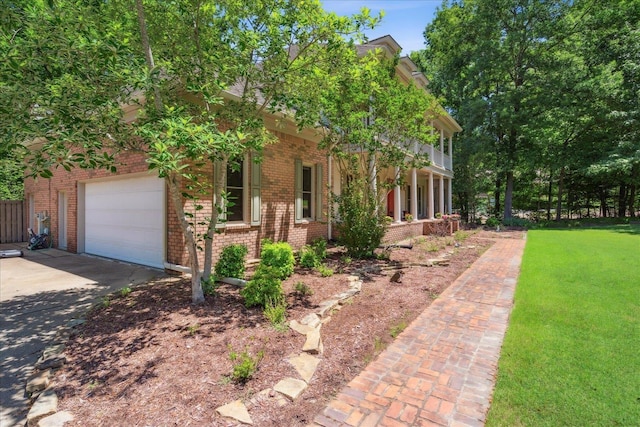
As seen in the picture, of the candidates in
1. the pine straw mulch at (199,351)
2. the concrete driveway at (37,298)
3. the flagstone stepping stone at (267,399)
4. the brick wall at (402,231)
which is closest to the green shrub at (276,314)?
the pine straw mulch at (199,351)

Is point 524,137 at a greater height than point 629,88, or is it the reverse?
point 629,88

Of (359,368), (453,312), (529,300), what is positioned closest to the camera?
(359,368)

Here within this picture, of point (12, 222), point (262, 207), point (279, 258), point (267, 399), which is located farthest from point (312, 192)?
point (12, 222)

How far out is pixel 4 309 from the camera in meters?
4.86

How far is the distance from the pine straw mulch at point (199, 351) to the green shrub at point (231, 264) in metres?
0.39

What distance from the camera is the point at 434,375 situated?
3.12 metres

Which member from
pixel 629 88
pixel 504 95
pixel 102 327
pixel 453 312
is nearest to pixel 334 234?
pixel 453 312

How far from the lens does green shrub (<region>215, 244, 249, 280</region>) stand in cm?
618

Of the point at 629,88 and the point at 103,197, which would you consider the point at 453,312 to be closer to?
the point at 103,197

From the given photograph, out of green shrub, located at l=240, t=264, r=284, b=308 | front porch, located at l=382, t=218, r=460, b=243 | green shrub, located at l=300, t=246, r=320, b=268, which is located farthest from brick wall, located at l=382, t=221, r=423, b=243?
green shrub, located at l=240, t=264, r=284, b=308

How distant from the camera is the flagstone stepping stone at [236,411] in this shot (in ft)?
7.96

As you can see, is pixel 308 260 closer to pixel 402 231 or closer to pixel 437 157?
pixel 402 231

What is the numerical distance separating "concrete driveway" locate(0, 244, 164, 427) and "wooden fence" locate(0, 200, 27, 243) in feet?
14.3

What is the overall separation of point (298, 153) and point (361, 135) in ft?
7.94
